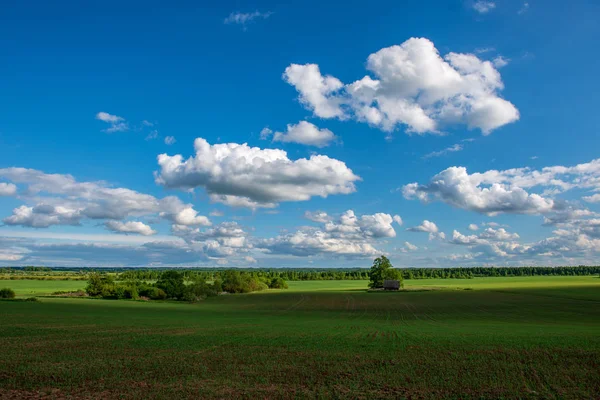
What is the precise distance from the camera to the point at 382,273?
14850 centimetres

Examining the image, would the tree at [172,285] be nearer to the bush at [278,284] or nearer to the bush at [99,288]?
the bush at [99,288]

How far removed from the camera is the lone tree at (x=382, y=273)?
14807cm

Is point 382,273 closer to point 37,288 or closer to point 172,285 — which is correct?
point 172,285

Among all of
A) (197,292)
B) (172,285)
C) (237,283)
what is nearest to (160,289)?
(172,285)

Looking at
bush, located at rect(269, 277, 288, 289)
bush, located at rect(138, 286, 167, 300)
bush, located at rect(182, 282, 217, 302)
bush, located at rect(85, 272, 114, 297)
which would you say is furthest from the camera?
bush, located at rect(269, 277, 288, 289)

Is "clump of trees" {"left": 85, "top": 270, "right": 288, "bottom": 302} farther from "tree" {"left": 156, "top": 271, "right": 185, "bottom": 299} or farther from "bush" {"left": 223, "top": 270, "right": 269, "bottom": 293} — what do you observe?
"bush" {"left": 223, "top": 270, "right": 269, "bottom": 293}

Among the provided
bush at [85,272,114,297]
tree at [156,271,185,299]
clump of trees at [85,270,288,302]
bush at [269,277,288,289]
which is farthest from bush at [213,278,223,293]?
bush at [269,277,288,289]

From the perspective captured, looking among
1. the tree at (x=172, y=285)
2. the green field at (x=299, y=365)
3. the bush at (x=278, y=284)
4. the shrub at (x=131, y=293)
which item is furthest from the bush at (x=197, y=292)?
the green field at (x=299, y=365)

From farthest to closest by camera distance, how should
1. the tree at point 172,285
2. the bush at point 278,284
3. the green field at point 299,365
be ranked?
the bush at point 278,284 < the tree at point 172,285 < the green field at point 299,365

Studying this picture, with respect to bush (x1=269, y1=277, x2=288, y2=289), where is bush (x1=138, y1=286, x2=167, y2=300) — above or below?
above

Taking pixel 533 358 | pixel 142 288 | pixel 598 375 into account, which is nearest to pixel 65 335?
pixel 533 358

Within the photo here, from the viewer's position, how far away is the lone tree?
148075 mm

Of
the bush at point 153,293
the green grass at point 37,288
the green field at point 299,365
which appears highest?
the green field at point 299,365

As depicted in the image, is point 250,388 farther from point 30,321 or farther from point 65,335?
point 30,321
